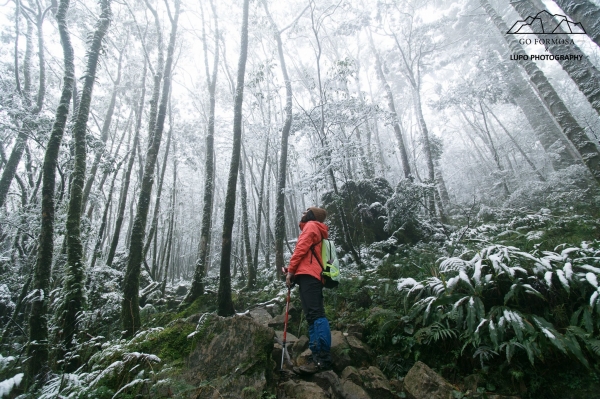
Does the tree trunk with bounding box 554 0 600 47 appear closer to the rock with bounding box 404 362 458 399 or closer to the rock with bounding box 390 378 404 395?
the rock with bounding box 404 362 458 399

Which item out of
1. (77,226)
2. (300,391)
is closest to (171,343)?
(300,391)

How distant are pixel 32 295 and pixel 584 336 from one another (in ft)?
21.7

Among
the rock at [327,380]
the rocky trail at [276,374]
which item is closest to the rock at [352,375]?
the rocky trail at [276,374]

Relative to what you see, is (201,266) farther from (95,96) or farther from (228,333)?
(95,96)

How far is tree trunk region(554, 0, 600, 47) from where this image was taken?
4211 millimetres

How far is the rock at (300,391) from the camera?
107 inches

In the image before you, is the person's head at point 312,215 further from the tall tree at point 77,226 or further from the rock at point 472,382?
the tall tree at point 77,226

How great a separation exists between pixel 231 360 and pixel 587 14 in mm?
7251

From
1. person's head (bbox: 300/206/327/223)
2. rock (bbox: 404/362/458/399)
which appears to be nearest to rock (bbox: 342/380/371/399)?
rock (bbox: 404/362/458/399)

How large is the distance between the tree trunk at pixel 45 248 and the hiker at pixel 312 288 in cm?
340

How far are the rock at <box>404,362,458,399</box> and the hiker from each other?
0.94 meters

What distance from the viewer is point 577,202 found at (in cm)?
795

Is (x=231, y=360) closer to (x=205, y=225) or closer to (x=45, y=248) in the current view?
(x=45, y=248)

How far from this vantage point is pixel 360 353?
3648 mm
